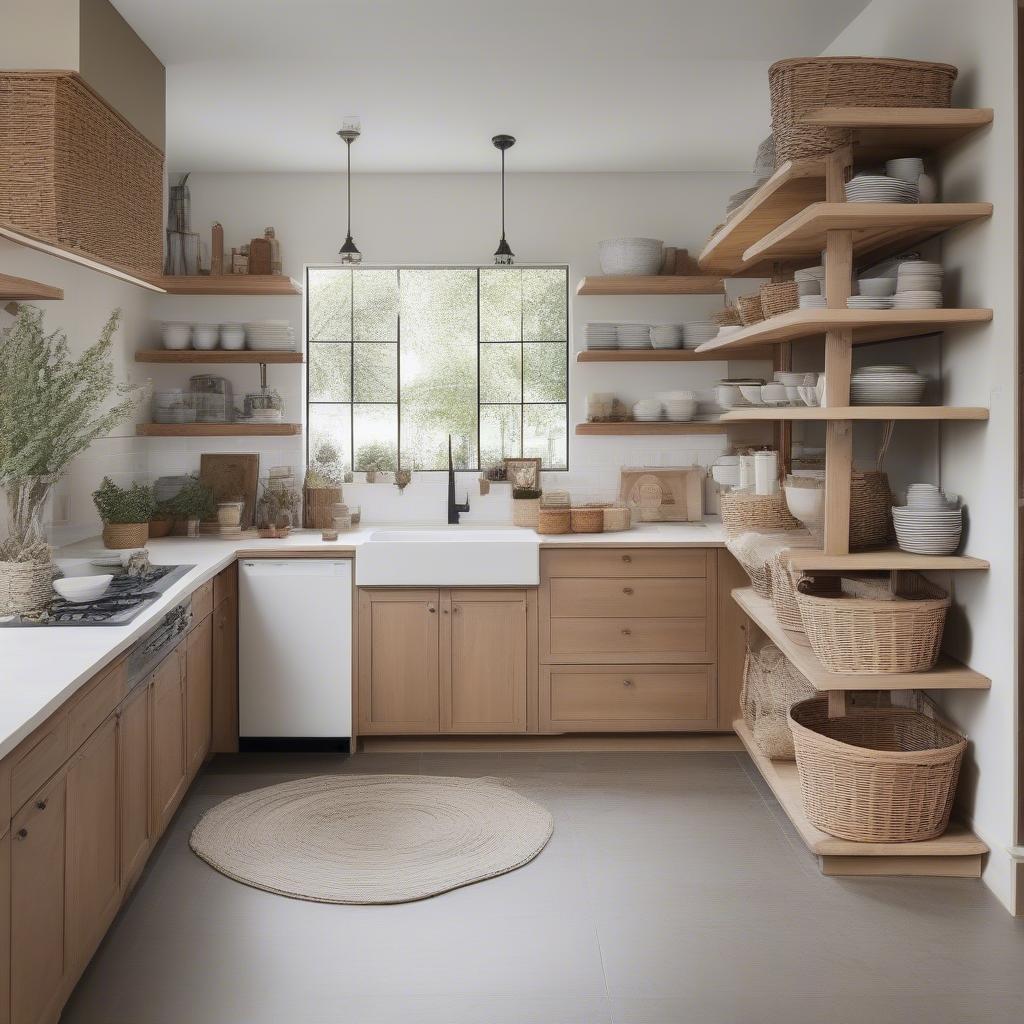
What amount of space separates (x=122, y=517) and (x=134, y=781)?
67.5 inches

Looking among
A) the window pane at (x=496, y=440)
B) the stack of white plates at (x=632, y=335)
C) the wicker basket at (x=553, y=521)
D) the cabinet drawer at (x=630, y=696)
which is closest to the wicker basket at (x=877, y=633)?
the cabinet drawer at (x=630, y=696)

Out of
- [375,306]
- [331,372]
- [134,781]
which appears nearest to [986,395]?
[134,781]

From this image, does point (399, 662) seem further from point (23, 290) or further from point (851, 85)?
point (851, 85)

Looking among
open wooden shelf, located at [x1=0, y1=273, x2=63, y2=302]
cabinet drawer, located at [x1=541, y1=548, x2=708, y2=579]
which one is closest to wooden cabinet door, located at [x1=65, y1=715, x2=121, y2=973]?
open wooden shelf, located at [x1=0, y1=273, x2=63, y2=302]

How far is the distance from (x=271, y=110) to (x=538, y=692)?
9.26 feet

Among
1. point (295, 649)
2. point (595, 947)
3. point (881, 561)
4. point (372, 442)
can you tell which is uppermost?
point (372, 442)

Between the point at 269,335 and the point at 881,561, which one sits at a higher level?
the point at 269,335

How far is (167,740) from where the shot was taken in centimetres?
365

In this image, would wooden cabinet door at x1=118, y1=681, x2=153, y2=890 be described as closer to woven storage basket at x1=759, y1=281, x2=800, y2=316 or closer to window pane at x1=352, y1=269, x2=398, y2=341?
woven storage basket at x1=759, y1=281, x2=800, y2=316

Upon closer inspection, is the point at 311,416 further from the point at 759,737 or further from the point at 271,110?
the point at 759,737

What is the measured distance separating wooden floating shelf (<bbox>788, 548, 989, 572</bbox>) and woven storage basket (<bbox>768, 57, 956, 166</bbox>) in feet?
4.21

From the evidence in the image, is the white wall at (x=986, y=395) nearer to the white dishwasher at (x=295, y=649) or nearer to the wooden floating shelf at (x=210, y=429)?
the white dishwasher at (x=295, y=649)

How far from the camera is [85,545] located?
4738mm

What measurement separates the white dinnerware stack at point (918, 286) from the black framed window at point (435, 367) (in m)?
2.45
